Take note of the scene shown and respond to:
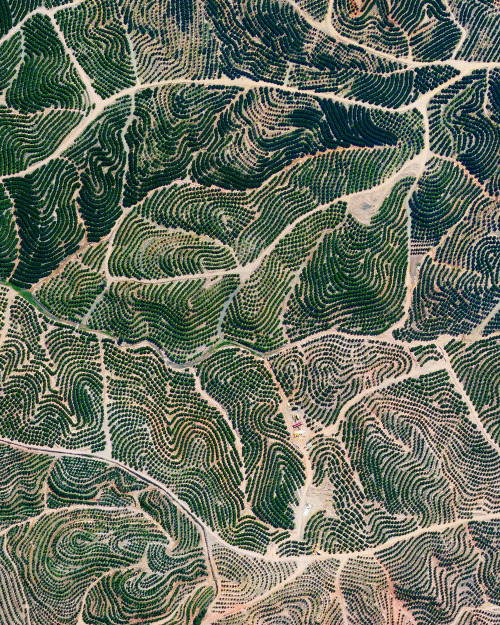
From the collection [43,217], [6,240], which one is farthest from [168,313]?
[6,240]

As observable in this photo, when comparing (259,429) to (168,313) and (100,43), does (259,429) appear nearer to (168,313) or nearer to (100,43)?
(168,313)

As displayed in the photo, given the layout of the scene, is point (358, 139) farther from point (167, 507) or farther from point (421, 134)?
point (167, 507)

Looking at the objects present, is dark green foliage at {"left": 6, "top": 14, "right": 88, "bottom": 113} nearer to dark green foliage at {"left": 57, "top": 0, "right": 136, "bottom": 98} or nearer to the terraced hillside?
the terraced hillside

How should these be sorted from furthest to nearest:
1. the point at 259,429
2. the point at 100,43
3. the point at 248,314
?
the point at 100,43 → the point at 248,314 → the point at 259,429

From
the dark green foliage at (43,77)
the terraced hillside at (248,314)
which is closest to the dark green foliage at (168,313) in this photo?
the terraced hillside at (248,314)

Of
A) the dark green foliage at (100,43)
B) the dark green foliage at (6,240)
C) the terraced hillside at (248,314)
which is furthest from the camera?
the dark green foliage at (100,43)

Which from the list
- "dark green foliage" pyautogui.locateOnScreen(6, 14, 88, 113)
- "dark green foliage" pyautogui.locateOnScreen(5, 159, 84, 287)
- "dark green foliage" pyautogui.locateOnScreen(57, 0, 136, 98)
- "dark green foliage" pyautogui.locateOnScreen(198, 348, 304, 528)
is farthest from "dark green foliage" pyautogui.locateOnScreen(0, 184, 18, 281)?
"dark green foliage" pyautogui.locateOnScreen(198, 348, 304, 528)

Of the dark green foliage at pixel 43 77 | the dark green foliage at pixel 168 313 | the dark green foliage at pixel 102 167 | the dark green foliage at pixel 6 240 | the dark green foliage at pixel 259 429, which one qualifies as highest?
the dark green foliage at pixel 43 77

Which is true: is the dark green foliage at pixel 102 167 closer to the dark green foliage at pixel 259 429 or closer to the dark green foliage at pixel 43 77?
the dark green foliage at pixel 43 77

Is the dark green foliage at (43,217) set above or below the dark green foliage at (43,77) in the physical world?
below
